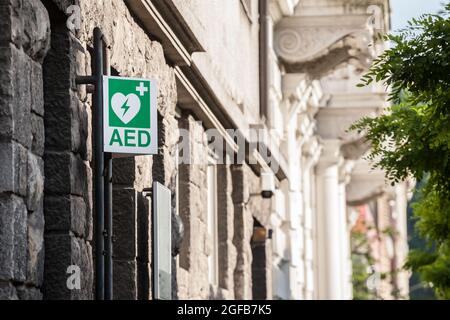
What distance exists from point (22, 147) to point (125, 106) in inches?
62.7

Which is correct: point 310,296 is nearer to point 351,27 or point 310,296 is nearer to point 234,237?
point 351,27

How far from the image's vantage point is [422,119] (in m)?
13.6

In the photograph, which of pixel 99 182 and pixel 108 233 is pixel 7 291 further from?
pixel 108 233

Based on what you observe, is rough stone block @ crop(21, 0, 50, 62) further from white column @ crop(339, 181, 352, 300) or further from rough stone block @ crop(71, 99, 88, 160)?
white column @ crop(339, 181, 352, 300)

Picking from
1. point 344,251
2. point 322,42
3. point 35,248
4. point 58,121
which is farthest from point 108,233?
point 344,251

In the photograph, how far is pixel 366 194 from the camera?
1692 inches

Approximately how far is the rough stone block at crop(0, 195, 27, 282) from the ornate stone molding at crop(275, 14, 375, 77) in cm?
1527

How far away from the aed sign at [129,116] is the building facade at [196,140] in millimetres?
195

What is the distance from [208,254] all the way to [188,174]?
1607mm

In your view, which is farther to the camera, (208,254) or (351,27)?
(351,27)

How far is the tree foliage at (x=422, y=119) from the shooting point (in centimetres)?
1177

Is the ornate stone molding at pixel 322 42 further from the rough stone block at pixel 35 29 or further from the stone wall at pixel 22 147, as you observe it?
the stone wall at pixel 22 147

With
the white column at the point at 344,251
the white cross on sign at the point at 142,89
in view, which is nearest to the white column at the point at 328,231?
the white column at the point at 344,251
